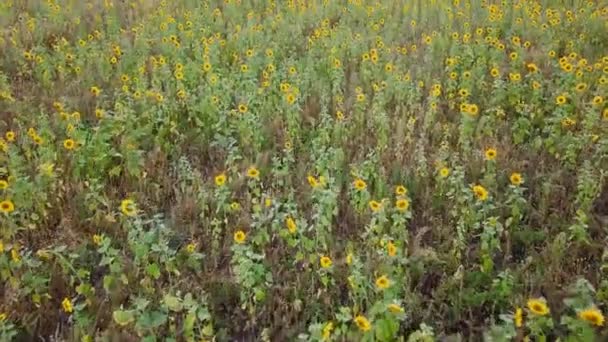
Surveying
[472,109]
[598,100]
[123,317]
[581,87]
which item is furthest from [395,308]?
[581,87]

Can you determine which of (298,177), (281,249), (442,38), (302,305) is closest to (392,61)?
(442,38)

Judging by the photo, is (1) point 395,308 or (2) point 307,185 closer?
(1) point 395,308

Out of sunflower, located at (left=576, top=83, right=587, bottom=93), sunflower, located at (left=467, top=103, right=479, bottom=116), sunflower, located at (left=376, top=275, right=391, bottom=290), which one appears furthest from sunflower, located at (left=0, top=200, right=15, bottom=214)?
sunflower, located at (left=576, top=83, right=587, bottom=93)

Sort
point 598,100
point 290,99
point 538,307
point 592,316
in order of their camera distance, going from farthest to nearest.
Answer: point 290,99 → point 598,100 → point 538,307 → point 592,316

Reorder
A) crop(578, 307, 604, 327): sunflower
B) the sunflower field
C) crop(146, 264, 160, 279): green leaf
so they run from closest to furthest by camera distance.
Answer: crop(578, 307, 604, 327): sunflower < the sunflower field < crop(146, 264, 160, 279): green leaf

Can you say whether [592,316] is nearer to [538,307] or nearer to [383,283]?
[538,307]

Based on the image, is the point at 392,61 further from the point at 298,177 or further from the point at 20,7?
the point at 20,7

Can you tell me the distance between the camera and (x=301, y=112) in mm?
5500

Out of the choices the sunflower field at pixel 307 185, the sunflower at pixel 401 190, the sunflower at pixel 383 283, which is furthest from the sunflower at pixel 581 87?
the sunflower at pixel 383 283

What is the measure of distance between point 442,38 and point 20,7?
20.3 ft

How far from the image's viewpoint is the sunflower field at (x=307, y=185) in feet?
10.7

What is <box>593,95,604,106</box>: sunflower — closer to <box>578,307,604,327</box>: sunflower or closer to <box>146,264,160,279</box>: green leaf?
<box>578,307,604,327</box>: sunflower

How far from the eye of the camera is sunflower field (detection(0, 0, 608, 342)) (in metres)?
3.27

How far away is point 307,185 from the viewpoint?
4.38m
